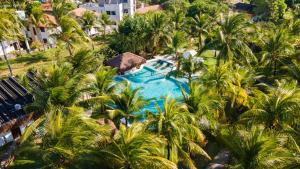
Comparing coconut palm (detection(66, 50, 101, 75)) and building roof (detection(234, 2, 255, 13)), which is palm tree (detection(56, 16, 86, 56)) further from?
building roof (detection(234, 2, 255, 13))

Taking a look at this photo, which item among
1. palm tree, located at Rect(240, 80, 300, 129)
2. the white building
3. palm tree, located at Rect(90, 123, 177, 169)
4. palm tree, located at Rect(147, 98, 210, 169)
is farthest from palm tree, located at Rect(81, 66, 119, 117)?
the white building

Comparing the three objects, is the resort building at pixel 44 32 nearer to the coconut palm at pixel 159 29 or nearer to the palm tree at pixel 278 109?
the coconut palm at pixel 159 29

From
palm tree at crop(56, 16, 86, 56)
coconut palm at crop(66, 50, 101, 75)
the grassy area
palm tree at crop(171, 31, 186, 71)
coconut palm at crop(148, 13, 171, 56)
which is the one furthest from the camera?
coconut palm at crop(148, 13, 171, 56)

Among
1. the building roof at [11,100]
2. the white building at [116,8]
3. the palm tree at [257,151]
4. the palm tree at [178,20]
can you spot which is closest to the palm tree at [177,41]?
the palm tree at [178,20]

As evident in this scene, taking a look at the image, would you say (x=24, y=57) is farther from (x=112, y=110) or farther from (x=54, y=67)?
(x=112, y=110)

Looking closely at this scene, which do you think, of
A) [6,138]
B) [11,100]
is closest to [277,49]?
[11,100]

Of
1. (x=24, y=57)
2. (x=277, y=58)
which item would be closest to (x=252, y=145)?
(x=277, y=58)

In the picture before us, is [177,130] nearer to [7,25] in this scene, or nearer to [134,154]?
[134,154]
